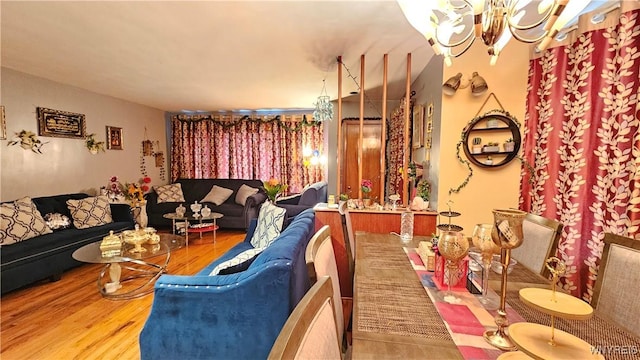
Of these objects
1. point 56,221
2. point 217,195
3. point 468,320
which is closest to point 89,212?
point 56,221

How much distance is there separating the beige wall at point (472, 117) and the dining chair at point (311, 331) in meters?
1.92

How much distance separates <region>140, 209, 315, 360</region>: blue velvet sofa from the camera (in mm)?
1385

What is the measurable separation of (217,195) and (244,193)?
1.77 ft

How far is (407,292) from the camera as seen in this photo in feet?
3.70

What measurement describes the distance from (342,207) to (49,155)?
13.8ft

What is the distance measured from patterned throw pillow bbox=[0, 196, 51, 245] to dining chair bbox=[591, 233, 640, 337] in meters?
4.52

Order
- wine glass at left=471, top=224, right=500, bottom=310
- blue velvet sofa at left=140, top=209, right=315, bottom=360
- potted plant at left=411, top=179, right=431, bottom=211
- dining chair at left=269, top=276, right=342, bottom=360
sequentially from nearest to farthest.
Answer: dining chair at left=269, top=276, right=342, bottom=360 → wine glass at left=471, top=224, right=500, bottom=310 → blue velvet sofa at left=140, top=209, right=315, bottom=360 → potted plant at left=411, top=179, right=431, bottom=211

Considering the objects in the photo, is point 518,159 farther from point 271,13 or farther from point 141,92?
point 141,92

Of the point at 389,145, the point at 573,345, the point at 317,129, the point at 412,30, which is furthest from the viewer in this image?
the point at 317,129

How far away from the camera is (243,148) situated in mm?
5953

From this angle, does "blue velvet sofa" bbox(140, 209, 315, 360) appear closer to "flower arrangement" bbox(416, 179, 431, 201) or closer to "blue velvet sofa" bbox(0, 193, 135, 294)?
"flower arrangement" bbox(416, 179, 431, 201)

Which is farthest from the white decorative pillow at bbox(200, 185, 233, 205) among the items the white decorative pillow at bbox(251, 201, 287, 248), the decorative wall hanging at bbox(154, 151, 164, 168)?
the white decorative pillow at bbox(251, 201, 287, 248)

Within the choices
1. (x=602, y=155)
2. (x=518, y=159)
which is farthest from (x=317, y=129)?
(x=602, y=155)

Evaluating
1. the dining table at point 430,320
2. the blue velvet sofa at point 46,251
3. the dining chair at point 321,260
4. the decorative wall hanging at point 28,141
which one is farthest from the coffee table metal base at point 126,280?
the dining table at point 430,320
